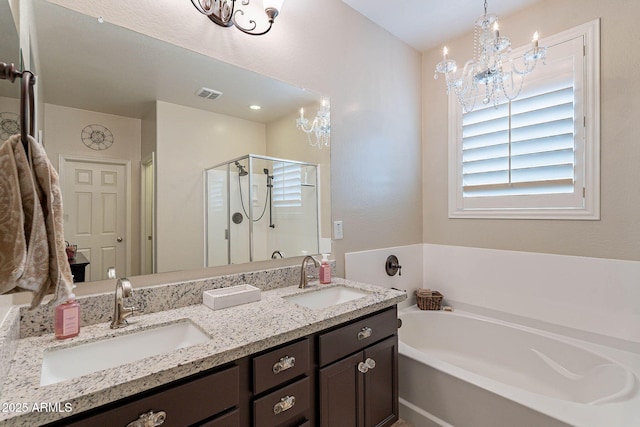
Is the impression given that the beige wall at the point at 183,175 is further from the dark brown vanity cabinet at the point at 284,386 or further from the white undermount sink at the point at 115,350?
the dark brown vanity cabinet at the point at 284,386

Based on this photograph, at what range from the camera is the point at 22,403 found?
691mm

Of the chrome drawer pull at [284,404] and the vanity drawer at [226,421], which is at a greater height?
the vanity drawer at [226,421]

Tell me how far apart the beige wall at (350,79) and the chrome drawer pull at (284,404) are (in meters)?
1.03

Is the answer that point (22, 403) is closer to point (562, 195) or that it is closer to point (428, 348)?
point (428, 348)

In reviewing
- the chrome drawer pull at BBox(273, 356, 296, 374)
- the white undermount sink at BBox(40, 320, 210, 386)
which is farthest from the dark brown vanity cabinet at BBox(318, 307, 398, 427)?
the white undermount sink at BBox(40, 320, 210, 386)

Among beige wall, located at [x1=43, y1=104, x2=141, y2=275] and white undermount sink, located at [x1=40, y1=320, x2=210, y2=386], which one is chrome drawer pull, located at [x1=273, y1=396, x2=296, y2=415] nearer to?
white undermount sink, located at [x1=40, y1=320, x2=210, y2=386]

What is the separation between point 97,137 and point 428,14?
2248 mm

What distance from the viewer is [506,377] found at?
2055mm

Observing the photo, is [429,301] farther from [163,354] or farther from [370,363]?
[163,354]

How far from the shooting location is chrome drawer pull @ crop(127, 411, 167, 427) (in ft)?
2.61

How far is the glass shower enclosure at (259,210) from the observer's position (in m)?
1.52

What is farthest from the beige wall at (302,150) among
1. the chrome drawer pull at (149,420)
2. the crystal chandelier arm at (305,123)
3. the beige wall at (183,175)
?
the chrome drawer pull at (149,420)

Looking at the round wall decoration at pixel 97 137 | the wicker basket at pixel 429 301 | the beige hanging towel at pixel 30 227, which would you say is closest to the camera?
the beige hanging towel at pixel 30 227

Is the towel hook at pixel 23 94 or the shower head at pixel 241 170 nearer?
the towel hook at pixel 23 94
